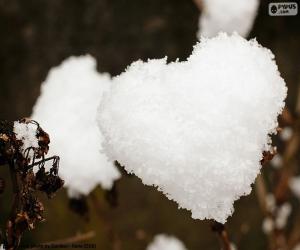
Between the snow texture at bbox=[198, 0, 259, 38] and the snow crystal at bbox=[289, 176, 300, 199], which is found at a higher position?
the snow texture at bbox=[198, 0, 259, 38]

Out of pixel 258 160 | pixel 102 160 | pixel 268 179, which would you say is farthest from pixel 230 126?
pixel 268 179

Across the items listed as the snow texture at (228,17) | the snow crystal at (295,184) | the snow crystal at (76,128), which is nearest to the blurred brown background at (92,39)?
the snow crystal at (295,184)

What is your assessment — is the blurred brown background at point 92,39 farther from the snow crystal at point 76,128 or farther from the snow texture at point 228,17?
the snow crystal at point 76,128

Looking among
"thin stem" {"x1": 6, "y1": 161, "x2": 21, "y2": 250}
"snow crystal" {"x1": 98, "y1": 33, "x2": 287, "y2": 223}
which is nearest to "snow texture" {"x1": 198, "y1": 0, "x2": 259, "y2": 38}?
"snow crystal" {"x1": 98, "y1": 33, "x2": 287, "y2": 223}

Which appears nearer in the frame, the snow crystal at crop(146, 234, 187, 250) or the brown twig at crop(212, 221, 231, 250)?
the brown twig at crop(212, 221, 231, 250)

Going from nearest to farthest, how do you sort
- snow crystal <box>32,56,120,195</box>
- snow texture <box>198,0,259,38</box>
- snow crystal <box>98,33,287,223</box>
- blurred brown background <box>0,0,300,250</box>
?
snow crystal <box>98,33,287,223</box> → snow crystal <box>32,56,120,195</box> → snow texture <box>198,0,259,38</box> → blurred brown background <box>0,0,300,250</box>

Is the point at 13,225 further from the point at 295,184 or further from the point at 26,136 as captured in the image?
the point at 295,184

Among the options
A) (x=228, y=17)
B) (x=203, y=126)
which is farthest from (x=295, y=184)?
(x=203, y=126)

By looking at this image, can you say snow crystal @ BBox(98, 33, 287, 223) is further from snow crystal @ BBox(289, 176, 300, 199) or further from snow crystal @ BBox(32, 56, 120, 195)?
snow crystal @ BBox(289, 176, 300, 199)
